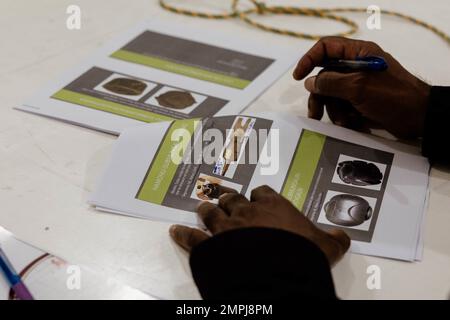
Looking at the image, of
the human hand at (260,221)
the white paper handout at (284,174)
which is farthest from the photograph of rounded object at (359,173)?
the human hand at (260,221)

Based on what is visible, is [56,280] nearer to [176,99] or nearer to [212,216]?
[212,216]

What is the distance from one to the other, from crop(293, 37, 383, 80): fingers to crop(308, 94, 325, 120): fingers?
0.04 meters

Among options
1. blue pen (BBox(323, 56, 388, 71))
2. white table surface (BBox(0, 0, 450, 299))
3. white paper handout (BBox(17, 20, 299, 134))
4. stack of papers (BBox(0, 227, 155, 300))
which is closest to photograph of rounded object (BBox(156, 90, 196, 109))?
white paper handout (BBox(17, 20, 299, 134))

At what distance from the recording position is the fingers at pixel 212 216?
0.78 metres

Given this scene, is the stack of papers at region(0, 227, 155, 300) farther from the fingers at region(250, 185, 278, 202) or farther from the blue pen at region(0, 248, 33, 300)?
the fingers at region(250, 185, 278, 202)

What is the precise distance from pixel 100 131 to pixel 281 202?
0.32m

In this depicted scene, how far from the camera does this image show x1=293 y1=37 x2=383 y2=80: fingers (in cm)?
93

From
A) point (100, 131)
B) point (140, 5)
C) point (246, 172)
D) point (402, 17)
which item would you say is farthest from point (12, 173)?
point (402, 17)

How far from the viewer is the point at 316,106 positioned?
3.20 ft

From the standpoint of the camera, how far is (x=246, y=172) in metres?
0.87

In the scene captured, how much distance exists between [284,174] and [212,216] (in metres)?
0.13

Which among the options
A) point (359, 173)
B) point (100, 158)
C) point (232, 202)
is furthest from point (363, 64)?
point (100, 158)

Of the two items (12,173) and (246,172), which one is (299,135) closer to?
(246,172)
